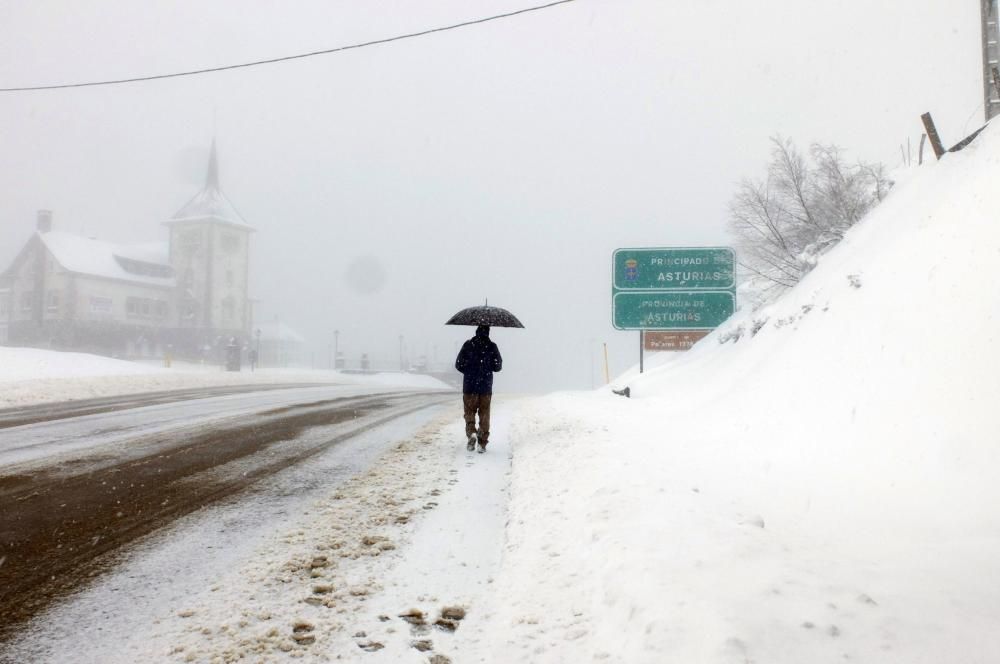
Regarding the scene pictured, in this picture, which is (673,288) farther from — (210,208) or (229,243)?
(210,208)

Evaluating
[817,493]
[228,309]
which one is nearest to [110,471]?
[817,493]

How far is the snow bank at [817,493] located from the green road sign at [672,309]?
13.8ft

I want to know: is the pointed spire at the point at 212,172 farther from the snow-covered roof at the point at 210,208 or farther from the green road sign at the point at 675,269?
the green road sign at the point at 675,269

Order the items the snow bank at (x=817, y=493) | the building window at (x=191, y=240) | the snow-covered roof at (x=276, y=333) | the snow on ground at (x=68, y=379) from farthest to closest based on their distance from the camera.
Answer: the snow-covered roof at (x=276, y=333) → the building window at (x=191, y=240) → the snow on ground at (x=68, y=379) → the snow bank at (x=817, y=493)

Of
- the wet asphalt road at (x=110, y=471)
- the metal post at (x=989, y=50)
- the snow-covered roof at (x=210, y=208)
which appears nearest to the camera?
the wet asphalt road at (x=110, y=471)

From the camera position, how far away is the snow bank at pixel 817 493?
2535 mm

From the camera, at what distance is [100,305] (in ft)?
174

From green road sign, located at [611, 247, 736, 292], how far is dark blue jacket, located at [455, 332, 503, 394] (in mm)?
6498

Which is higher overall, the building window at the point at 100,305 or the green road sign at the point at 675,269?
the building window at the point at 100,305

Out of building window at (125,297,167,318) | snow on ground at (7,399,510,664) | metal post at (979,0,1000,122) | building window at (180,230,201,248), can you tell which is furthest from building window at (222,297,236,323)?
metal post at (979,0,1000,122)

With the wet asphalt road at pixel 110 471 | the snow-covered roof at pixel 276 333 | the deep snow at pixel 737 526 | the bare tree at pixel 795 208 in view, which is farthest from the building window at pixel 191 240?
the deep snow at pixel 737 526

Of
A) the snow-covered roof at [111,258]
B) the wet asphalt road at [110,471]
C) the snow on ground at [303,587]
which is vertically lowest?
the snow on ground at [303,587]

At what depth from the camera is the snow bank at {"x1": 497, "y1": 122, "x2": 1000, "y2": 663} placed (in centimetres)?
254

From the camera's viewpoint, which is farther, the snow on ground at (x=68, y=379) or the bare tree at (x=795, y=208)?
the bare tree at (x=795, y=208)
